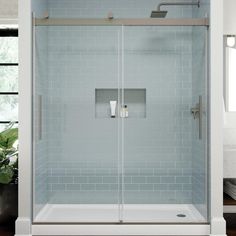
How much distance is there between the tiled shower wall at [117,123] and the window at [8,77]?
84 cm

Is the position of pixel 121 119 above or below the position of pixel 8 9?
below

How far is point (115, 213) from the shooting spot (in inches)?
156

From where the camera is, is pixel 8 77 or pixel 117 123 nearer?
pixel 117 123

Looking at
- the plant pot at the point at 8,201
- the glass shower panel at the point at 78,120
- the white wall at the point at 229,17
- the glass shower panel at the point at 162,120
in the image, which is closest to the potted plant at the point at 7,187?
the plant pot at the point at 8,201

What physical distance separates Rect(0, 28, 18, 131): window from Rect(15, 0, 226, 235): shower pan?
0.84 metres

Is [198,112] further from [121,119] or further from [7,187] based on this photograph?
[7,187]

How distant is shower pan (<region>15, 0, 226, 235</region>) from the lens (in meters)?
4.05

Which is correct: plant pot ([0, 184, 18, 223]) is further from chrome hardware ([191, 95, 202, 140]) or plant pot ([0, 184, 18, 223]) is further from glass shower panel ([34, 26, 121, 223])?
chrome hardware ([191, 95, 202, 140])

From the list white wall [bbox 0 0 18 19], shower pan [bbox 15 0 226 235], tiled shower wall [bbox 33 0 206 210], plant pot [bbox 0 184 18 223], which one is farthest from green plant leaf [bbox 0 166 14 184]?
white wall [bbox 0 0 18 19]

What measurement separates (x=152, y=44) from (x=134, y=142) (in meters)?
0.99

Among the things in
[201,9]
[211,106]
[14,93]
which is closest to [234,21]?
[201,9]

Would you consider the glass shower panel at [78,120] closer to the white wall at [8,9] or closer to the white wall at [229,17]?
the white wall at [8,9]

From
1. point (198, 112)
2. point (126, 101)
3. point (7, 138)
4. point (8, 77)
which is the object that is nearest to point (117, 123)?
point (126, 101)

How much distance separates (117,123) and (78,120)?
1.34 ft
